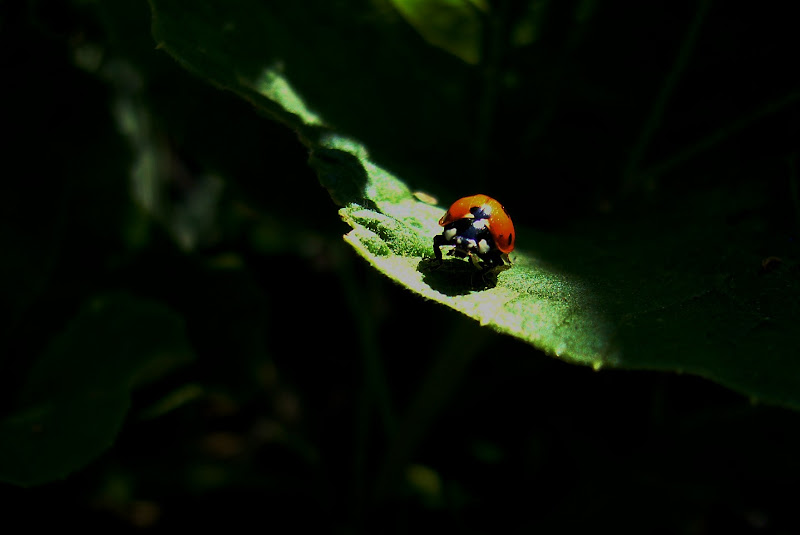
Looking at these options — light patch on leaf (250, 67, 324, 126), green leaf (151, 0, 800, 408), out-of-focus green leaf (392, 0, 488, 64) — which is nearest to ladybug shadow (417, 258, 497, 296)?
green leaf (151, 0, 800, 408)

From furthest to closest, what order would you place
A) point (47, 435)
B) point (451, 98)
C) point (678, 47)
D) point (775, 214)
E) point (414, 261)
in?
point (451, 98), point (678, 47), point (775, 214), point (47, 435), point (414, 261)

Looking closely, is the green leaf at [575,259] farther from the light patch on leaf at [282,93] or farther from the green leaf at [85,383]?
the green leaf at [85,383]

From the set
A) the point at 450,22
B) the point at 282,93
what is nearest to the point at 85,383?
the point at 282,93

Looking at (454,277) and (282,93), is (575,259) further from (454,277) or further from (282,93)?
(282,93)

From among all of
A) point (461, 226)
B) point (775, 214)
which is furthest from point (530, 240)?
point (775, 214)

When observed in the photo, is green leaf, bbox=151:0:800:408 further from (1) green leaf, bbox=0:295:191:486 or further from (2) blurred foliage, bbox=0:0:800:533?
(1) green leaf, bbox=0:295:191:486

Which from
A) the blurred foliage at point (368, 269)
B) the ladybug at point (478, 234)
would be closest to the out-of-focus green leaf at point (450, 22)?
the blurred foliage at point (368, 269)

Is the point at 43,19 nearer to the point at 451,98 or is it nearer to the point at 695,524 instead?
the point at 451,98
